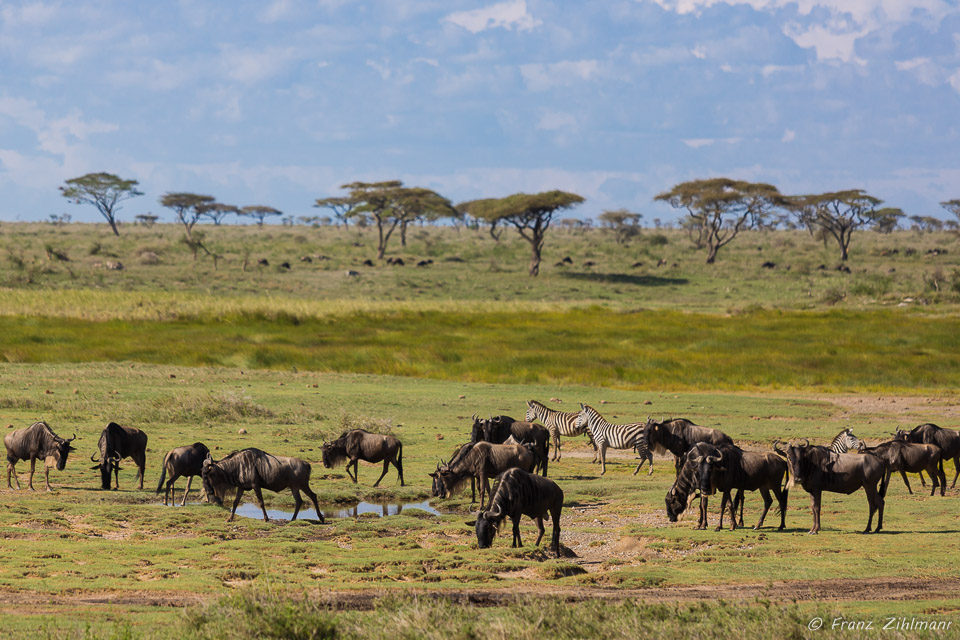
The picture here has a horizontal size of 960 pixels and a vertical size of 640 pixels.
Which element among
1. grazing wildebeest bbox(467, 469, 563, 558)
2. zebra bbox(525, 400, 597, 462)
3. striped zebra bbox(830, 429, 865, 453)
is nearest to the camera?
grazing wildebeest bbox(467, 469, 563, 558)

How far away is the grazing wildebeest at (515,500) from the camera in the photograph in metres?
11.8

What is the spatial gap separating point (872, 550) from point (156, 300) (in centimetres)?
4739

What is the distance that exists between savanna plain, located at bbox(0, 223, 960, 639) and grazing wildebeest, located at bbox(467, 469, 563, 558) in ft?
1.34

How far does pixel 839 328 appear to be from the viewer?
1879 inches

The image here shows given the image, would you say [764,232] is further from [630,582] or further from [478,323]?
[630,582]

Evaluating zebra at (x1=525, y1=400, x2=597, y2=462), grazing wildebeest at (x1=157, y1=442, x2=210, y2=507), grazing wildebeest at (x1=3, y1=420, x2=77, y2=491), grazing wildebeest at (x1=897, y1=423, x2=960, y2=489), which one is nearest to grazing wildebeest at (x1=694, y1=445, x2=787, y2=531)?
grazing wildebeest at (x1=897, y1=423, x2=960, y2=489)

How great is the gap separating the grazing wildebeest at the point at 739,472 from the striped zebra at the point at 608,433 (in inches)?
230

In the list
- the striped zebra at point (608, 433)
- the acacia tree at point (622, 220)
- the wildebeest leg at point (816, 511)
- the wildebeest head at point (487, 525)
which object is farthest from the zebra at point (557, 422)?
the acacia tree at point (622, 220)

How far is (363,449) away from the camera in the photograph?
17266 millimetres

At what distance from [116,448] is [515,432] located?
24.2 ft

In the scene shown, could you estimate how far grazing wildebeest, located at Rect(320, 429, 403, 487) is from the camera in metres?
17.1

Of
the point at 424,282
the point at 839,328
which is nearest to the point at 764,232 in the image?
the point at 424,282

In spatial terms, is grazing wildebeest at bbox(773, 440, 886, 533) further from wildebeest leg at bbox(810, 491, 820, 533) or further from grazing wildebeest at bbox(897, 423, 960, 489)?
grazing wildebeest at bbox(897, 423, 960, 489)

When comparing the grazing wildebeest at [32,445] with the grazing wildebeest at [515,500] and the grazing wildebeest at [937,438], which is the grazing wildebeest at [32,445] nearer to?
the grazing wildebeest at [515,500]
